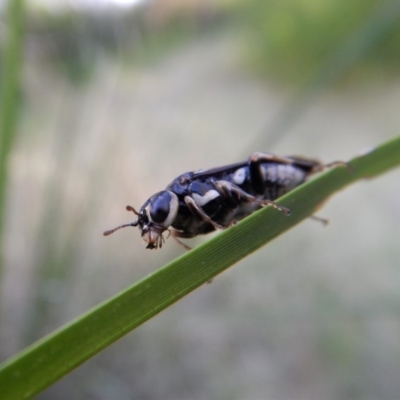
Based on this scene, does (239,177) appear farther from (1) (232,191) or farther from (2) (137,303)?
(2) (137,303)

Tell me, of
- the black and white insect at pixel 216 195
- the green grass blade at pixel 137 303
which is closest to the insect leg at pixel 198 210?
the black and white insect at pixel 216 195

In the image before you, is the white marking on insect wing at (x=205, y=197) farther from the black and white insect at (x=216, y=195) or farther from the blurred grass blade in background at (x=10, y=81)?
the blurred grass blade in background at (x=10, y=81)

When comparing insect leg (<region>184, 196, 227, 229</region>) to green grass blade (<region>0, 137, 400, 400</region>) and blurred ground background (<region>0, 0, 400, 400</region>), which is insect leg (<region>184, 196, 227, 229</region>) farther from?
blurred ground background (<region>0, 0, 400, 400</region>)

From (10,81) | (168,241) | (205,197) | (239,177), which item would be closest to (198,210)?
(205,197)

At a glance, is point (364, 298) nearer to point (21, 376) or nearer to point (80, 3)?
point (80, 3)

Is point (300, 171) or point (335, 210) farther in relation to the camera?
point (335, 210)

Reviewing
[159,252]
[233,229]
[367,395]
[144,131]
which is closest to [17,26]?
[233,229]

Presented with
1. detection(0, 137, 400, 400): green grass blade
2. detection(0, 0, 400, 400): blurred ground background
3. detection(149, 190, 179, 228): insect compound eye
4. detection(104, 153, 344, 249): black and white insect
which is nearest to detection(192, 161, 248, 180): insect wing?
detection(104, 153, 344, 249): black and white insect
